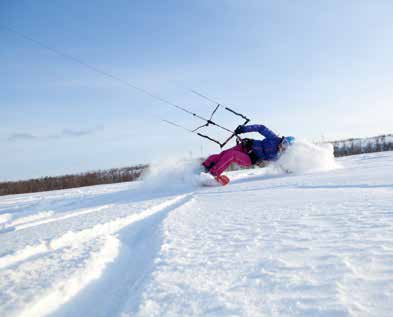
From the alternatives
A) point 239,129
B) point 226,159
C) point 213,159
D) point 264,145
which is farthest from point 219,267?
point 264,145

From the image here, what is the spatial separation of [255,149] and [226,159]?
1.29 metres

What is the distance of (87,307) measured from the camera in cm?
221

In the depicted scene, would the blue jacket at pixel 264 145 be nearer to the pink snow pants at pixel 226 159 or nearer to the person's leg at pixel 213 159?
the pink snow pants at pixel 226 159

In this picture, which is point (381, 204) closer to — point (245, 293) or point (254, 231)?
point (254, 231)

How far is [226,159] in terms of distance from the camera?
1062 centimetres

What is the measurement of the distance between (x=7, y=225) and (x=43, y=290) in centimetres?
486

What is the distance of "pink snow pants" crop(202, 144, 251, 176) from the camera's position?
10.5 m

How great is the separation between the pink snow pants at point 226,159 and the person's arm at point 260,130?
645 millimetres

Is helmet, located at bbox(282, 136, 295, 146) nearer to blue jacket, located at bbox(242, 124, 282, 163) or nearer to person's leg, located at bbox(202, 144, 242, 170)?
blue jacket, located at bbox(242, 124, 282, 163)

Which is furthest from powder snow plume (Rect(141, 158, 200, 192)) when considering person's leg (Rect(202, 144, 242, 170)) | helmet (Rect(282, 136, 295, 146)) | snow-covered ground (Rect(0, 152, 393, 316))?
snow-covered ground (Rect(0, 152, 393, 316))

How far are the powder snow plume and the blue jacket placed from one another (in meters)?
2.17

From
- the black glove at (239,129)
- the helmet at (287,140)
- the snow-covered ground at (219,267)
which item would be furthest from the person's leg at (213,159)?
the snow-covered ground at (219,267)

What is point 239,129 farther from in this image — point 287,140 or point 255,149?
point 287,140

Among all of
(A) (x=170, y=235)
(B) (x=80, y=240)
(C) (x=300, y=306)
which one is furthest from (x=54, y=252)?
(C) (x=300, y=306)
